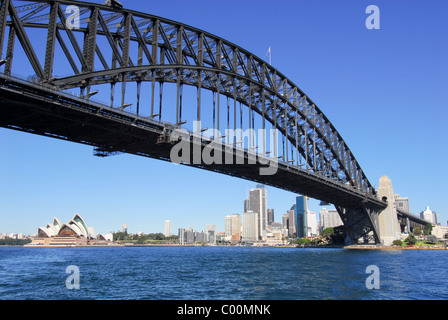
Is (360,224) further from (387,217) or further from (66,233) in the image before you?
(66,233)

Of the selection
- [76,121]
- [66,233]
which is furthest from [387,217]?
[66,233]

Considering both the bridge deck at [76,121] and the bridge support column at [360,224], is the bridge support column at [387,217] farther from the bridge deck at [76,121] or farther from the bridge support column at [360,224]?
the bridge deck at [76,121]

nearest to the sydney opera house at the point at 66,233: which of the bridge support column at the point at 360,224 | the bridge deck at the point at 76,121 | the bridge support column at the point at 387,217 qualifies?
the bridge support column at the point at 360,224

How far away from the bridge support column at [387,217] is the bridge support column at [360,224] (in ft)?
7.92

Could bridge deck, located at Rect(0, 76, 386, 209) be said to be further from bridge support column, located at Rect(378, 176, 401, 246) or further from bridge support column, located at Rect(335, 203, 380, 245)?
bridge support column, located at Rect(378, 176, 401, 246)

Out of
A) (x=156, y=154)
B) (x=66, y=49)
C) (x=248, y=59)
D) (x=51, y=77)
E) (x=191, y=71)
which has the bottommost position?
(x=156, y=154)

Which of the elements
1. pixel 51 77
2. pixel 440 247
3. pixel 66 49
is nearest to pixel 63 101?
pixel 51 77

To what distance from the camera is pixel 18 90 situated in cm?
2909

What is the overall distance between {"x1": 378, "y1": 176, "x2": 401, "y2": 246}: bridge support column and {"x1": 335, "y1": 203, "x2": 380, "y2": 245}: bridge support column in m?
2.41

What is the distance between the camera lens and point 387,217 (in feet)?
349

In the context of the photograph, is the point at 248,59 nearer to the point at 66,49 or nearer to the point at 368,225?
the point at 66,49

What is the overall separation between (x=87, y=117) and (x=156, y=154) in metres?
15.1

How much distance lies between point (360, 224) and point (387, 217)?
739 cm
